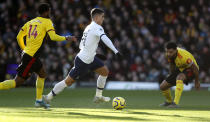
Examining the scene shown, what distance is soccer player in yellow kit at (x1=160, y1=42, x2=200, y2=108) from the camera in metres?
10.6

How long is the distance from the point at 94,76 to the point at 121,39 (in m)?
2.54

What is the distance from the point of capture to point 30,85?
20.3m

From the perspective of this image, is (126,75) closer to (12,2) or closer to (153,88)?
(153,88)

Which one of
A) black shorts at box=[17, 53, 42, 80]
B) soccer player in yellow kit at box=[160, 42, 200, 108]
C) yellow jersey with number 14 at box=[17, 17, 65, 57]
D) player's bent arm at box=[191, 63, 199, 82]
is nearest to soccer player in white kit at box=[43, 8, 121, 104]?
black shorts at box=[17, 53, 42, 80]

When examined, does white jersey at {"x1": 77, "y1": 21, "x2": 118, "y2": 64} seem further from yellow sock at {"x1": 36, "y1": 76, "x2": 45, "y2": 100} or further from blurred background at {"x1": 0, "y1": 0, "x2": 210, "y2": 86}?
blurred background at {"x1": 0, "y1": 0, "x2": 210, "y2": 86}

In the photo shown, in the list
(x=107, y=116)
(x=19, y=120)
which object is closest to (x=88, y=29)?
(x=107, y=116)

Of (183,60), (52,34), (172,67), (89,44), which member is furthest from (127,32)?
(52,34)

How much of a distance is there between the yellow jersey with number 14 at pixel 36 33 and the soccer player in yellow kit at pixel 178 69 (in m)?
2.65

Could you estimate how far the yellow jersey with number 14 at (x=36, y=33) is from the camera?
31.9 feet

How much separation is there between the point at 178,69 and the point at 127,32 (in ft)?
39.6

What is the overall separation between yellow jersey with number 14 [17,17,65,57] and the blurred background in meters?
10.6

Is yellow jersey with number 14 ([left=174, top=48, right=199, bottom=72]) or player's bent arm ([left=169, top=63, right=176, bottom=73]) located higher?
yellow jersey with number 14 ([left=174, top=48, right=199, bottom=72])

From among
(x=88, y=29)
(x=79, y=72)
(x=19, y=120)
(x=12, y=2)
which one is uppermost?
(x=12, y=2)

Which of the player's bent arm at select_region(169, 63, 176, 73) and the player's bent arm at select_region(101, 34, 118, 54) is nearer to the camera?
the player's bent arm at select_region(101, 34, 118, 54)
